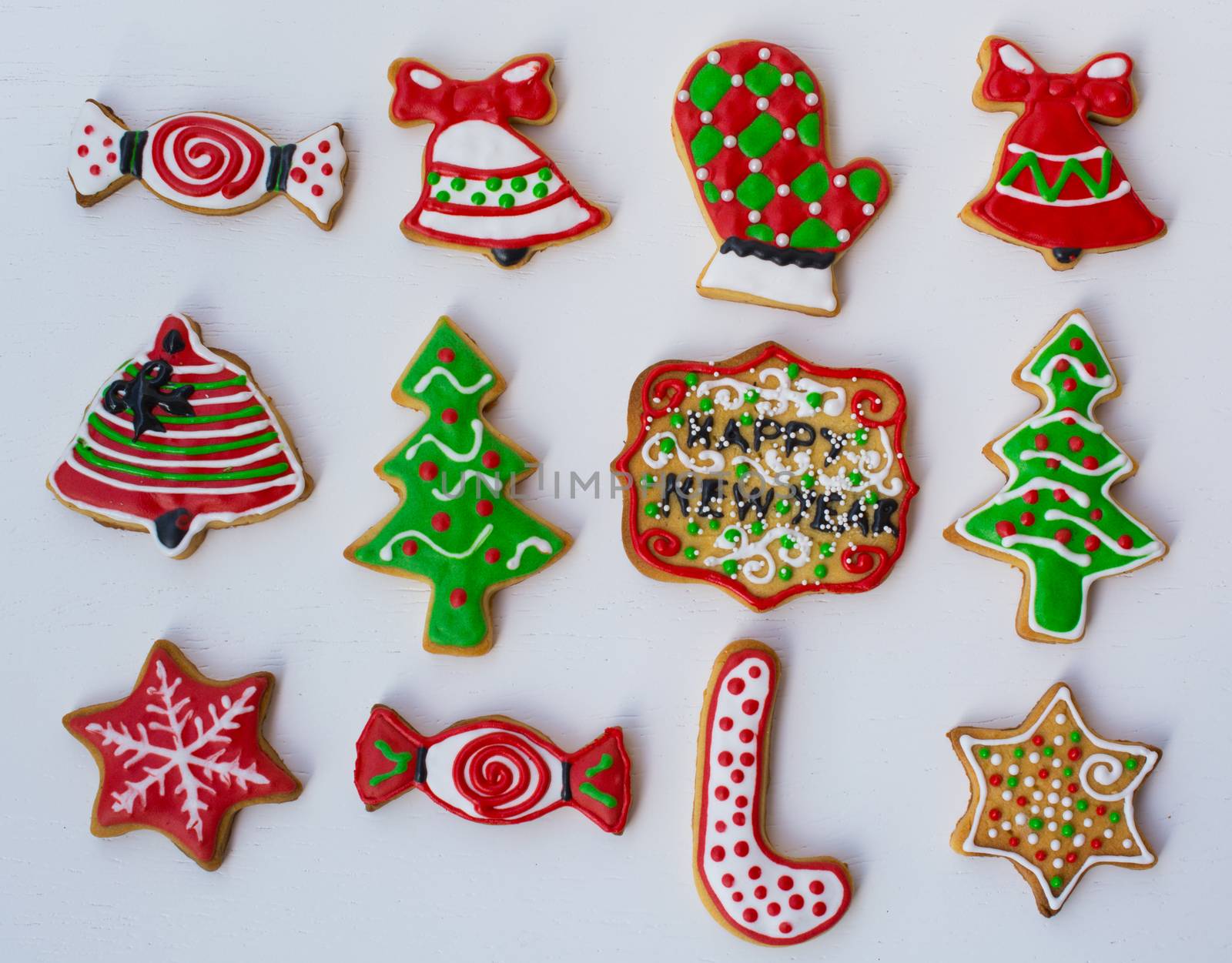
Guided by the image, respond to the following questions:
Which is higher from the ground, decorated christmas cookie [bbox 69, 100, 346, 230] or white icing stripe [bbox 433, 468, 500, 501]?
decorated christmas cookie [bbox 69, 100, 346, 230]

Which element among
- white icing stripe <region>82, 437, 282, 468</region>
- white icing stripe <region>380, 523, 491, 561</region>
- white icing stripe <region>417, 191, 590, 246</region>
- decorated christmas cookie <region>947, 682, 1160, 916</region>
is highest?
white icing stripe <region>417, 191, 590, 246</region>

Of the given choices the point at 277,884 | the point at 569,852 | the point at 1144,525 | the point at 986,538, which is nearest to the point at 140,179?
the point at 277,884

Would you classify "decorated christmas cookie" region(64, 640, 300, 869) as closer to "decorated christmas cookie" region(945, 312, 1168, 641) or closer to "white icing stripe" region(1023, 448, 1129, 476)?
"decorated christmas cookie" region(945, 312, 1168, 641)

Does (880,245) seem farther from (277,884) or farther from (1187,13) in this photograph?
(277,884)

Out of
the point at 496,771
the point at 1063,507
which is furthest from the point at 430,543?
the point at 1063,507

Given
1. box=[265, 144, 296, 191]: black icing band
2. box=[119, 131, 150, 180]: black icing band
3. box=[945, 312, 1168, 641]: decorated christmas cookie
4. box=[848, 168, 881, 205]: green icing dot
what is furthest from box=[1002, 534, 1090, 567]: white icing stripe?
box=[119, 131, 150, 180]: black icing band

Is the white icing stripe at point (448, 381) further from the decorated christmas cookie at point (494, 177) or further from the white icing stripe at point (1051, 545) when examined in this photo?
the white icing stripe at point (1051, 545)

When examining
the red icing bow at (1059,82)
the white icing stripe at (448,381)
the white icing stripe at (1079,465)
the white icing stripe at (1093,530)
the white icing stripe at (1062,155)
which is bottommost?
the white icing stripe at (1093,530)

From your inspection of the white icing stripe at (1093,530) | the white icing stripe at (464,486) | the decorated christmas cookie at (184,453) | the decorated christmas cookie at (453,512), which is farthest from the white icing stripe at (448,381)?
the white icing stripe at (1093,530)
